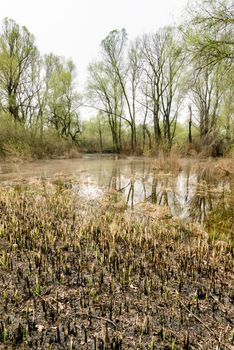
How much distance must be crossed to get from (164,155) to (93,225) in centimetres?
963

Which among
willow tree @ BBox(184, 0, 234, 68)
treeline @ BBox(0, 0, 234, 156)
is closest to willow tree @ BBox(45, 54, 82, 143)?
treeline @ BBox(0, 0, 234, 156)

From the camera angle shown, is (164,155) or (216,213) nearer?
(216,213)

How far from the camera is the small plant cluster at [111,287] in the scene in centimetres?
184

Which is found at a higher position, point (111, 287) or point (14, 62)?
point (14, 62)

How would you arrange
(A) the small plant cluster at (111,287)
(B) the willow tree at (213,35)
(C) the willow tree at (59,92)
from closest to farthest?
(A) the small plant cluster at (111,287) < (B) the willow tree at (213,35) < (C) the willow tree at (59,92)

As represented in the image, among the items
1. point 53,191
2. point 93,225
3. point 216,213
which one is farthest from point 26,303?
point 53,191

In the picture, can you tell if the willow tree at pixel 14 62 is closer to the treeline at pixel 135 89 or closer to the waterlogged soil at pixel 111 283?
the treeline at pixel 135 89

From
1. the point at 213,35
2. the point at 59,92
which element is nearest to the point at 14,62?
the point at 59,92

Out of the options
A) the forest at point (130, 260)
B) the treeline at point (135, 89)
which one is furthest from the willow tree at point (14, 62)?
the forest at point (130, 260)

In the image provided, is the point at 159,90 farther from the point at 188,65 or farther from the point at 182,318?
the point at 182,318

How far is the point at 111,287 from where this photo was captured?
249cm

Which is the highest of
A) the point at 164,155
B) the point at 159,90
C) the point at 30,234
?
the point at 159,90

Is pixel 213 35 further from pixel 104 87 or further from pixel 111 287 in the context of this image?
pixel 104 87

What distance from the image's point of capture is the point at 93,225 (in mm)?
4168
